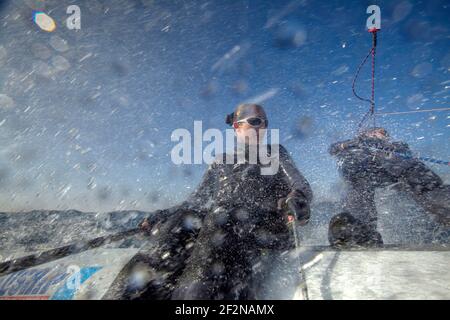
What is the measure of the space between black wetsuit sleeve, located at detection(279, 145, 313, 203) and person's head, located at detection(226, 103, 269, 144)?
0.50m

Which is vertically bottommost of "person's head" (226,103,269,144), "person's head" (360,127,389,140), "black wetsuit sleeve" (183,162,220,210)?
"black wetsuit sleeve" (183,162,220,210)

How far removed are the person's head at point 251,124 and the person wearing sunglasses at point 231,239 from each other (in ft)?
1.11

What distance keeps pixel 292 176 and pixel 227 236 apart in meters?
1.42

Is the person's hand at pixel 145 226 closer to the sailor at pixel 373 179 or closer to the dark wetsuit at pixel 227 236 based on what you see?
the dark wetsuit at pixel 227 236

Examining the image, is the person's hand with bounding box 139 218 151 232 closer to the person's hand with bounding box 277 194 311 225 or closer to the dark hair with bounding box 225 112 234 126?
the person's hand with bounding box 277 194 311 225

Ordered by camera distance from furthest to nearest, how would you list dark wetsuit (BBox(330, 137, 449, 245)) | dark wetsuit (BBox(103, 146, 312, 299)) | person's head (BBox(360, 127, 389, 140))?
person's head (BBox(360, 127, 389, 140)) < dark wetsuit (BBox(330, 137, 449, 245)) < dark wetsuit (BBox(103, 146, 312, 299))

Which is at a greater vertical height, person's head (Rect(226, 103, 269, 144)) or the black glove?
person's head (Rect(226, 103, 269, 144))

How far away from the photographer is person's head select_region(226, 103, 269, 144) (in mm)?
3789

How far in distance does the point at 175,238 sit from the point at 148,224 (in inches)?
23.3

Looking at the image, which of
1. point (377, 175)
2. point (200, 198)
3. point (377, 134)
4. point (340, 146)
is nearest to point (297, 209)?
point (200, 198)

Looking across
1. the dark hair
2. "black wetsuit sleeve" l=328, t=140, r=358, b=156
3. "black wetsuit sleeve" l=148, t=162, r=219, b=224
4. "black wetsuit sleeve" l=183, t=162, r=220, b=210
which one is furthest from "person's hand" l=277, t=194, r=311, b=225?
"black wetsuit sleeve" l=328, t=140, r=358, b=156

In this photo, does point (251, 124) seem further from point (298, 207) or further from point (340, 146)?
point (340, 146)

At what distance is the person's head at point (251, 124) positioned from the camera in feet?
12.4
